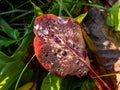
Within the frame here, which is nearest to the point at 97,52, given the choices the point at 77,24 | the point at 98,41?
the point at 98,41

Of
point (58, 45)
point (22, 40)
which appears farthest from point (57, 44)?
point (22, 40)

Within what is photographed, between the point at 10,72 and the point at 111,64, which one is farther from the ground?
the point at 10,72

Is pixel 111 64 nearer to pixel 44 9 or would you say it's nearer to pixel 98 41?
pixel 98 41

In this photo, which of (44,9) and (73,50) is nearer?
(73,50)

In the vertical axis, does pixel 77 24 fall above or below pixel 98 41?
above

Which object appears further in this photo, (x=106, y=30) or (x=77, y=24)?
(x=106, y=30)

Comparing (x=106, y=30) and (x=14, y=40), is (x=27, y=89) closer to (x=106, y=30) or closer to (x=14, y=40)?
(x=14, y=40)

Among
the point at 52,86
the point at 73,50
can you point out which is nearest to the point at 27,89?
the point at 52,86

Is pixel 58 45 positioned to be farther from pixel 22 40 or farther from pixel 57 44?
pixel 22 40

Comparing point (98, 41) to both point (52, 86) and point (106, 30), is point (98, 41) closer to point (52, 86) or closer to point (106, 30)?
point (106, 30)
